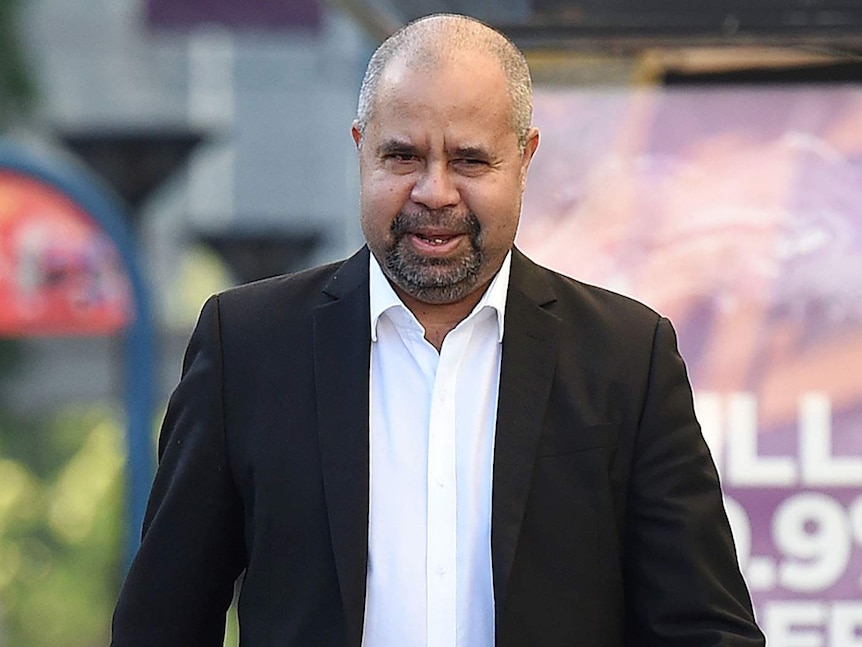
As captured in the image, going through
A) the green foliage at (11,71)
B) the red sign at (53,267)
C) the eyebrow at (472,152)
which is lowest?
the eyebrow at (472,152)

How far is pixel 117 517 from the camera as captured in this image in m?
8.33

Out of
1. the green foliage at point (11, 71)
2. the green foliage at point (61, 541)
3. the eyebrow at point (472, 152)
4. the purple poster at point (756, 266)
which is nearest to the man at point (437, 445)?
the eyebrow at point (472, 152)

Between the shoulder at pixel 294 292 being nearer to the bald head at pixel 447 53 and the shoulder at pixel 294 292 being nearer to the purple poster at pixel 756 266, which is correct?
the bald head at pixel 447 53

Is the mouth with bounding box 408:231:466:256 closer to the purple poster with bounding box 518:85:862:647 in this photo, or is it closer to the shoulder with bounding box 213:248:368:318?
the shoulder with bounding box 213:248:368:318

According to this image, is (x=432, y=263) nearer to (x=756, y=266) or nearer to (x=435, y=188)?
(x=435, y=188)

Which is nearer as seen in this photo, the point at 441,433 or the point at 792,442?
the point at 441,433

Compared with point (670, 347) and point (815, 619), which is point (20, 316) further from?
point (670, 347)

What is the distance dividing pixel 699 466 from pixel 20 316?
4.55 metres

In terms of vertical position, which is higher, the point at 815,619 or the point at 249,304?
the point at 249,304

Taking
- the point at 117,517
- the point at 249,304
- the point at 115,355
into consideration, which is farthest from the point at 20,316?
the point at 249,304

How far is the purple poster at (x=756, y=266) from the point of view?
381cm

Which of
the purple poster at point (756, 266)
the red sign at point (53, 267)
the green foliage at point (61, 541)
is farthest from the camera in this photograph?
the green foliage at point (61, 541)

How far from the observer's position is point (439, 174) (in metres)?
2.11

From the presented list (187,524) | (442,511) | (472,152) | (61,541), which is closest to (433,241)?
(472,152)
